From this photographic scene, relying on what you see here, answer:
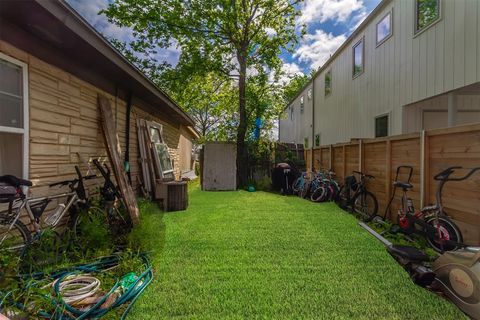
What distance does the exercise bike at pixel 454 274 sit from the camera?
2.03 metres

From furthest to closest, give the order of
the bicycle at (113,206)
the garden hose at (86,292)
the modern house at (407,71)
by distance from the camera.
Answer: the modern house at (407,71) < the bicycle at (113,206) < the garden hose at (86,292)

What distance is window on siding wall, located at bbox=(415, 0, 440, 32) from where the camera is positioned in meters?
5.13

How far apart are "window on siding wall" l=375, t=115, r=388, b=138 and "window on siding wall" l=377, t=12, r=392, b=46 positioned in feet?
6.64

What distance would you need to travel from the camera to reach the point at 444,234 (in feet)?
10.0

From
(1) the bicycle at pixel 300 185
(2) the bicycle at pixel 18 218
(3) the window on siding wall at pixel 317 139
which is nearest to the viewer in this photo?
(2) the bicycle at pixel 18 218

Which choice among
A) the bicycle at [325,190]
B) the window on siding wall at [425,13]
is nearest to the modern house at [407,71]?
the window on siding wall at [425,13]

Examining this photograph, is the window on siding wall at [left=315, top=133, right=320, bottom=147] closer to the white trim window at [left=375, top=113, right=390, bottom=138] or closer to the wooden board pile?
the white trim window at [left=375, top=113, right=390, bottom=138]

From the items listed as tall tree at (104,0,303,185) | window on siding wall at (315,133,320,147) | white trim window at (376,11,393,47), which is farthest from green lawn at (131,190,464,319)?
window on siding wall at (315,133,320,147)

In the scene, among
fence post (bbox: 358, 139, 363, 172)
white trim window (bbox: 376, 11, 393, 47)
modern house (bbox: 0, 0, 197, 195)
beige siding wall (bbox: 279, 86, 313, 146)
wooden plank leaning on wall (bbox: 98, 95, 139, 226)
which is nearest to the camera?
modern house (bbox: 0, 0, 197, 195)

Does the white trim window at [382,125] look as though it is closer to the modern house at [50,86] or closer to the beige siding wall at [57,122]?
the modern house at [50,86]

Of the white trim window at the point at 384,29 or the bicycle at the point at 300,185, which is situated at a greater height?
the white trim window at the point at 384,29

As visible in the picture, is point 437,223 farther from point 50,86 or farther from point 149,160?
point 149,160

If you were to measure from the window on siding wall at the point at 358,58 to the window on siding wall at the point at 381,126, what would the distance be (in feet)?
6.07

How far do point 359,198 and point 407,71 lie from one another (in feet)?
10.2
